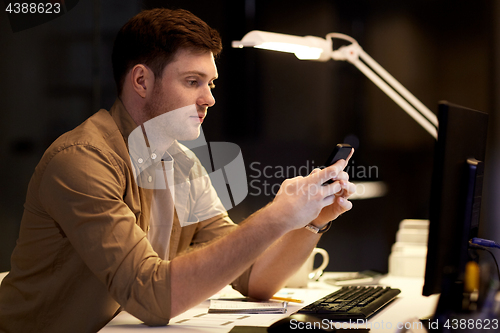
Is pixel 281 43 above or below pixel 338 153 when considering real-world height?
above

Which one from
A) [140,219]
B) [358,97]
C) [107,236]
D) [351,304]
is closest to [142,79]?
[140,219]

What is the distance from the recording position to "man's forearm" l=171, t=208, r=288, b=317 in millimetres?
891

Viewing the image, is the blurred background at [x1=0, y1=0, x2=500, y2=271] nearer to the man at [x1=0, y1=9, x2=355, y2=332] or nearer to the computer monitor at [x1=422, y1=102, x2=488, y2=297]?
the man at [x1=0, y1=9, x2=355, y2=332]

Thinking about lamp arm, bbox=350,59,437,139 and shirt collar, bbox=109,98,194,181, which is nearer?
shirt collar, bbox=109,98,194,181

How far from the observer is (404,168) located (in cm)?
208

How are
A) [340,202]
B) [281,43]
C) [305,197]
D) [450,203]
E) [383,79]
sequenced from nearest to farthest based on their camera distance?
1. [450,203]
2. [305,197]
3. [340,202]
4. [281,43]
5. [383,79]

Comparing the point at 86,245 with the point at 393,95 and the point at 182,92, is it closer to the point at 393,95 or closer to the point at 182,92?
the point at 182,92

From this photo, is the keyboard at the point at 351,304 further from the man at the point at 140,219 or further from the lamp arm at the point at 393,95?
the lamp arm at the point at 393,95

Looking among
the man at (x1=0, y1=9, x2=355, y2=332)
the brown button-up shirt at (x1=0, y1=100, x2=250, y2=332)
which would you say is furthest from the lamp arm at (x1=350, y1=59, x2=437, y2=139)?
the brown button-up shirt at (x1=0, y1=100, x2=250, y2=332)

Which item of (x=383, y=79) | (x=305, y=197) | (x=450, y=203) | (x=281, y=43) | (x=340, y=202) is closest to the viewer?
(x=450, y=203)

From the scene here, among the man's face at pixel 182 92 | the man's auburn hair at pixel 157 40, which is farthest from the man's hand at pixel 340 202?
the man's auburn hair at pixel 157 40

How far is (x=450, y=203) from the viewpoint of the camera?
81cm

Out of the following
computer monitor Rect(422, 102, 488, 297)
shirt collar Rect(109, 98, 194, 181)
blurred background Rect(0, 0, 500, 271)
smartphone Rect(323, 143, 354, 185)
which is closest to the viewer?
computer monitor Rect(422, 102, 488, 297)

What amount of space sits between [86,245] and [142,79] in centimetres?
49
